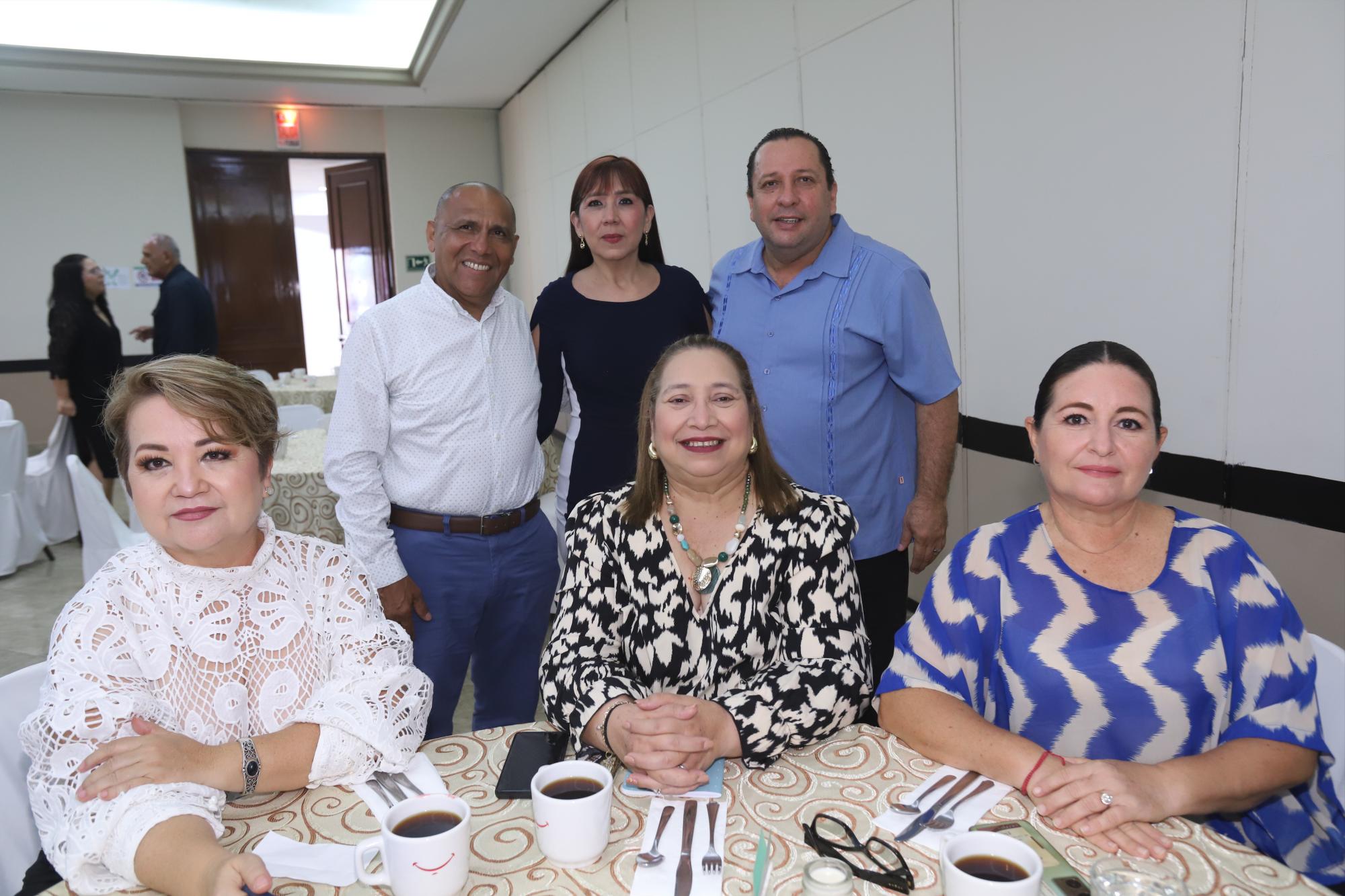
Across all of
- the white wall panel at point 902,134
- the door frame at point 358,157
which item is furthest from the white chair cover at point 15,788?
the door frame at point 358,157

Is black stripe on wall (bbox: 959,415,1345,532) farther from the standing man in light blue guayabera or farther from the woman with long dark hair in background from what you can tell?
the woman with long dark hair in background

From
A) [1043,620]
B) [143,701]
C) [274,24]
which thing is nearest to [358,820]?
[143,701]

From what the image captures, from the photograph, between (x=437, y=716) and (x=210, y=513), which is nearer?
(x=210, y=513)

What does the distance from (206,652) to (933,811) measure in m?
1.10

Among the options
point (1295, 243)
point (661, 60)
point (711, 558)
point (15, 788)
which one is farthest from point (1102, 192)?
point (661, 60)

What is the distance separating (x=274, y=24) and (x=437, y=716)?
7.65 metres

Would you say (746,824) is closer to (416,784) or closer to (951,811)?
(951,811)

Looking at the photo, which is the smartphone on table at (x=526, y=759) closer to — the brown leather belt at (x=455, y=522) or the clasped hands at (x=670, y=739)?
the clasped hands at (x=670, y=739)

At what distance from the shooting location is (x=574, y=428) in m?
2.52

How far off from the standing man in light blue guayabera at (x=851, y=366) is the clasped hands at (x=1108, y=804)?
119 cm

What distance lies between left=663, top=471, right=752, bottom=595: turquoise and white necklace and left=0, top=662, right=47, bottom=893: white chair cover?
111 centimetres

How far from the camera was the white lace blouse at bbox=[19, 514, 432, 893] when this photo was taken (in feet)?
3.83

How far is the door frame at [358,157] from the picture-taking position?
30.0 ft

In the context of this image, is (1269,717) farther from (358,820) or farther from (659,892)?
(358,820)
